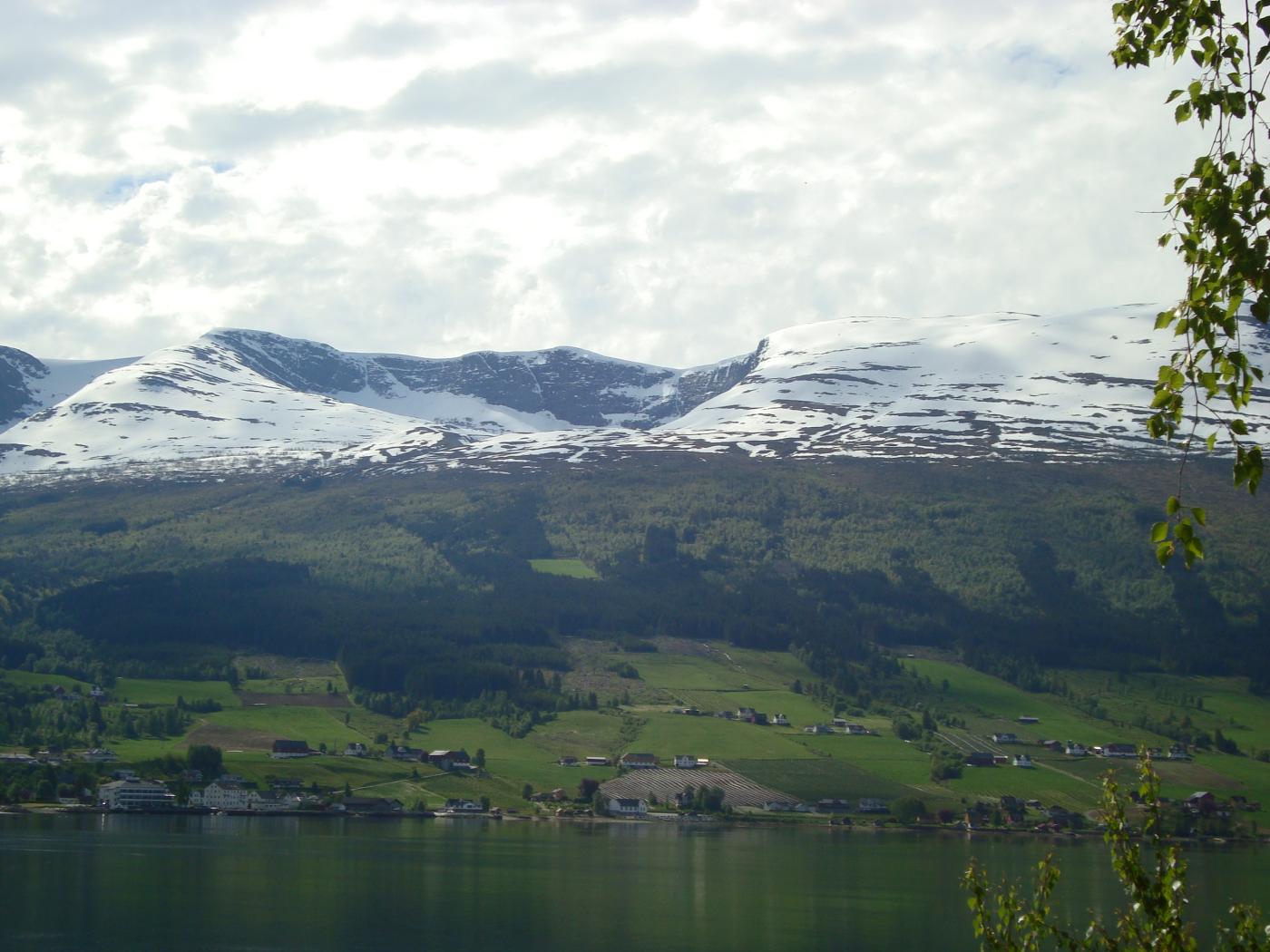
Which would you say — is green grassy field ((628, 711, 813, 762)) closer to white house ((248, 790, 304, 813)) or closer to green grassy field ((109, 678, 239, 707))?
white house ((248, 790, 304, 813))

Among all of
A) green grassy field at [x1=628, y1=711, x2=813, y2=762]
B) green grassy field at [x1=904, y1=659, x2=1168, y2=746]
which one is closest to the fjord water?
green grassy field at [x1=628, y1=711, x2=813, y2=762]

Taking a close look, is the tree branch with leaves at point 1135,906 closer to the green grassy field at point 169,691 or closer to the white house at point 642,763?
the white house at point 642,763

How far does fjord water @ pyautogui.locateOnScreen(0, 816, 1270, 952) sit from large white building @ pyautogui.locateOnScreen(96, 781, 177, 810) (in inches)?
197

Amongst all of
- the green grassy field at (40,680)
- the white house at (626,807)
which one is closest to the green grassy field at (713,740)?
the white house at (626,807)

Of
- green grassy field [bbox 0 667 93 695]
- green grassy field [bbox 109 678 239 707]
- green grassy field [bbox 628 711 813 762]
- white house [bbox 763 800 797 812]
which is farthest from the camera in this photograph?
green grassy field [bbox 0 667 93 695]

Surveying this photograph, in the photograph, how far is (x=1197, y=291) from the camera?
946cm

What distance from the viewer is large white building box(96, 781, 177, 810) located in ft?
404

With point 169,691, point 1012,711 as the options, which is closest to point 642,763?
point 1012,711

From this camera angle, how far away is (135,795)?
124562 millimetres

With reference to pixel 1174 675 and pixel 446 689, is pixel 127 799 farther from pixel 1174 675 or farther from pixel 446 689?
pixel 1174 675

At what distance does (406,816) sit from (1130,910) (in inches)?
4582

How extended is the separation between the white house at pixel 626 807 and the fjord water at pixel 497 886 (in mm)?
9303

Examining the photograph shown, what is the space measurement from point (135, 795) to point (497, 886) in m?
56.2

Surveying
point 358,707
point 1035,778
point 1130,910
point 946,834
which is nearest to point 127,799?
point 358,707
